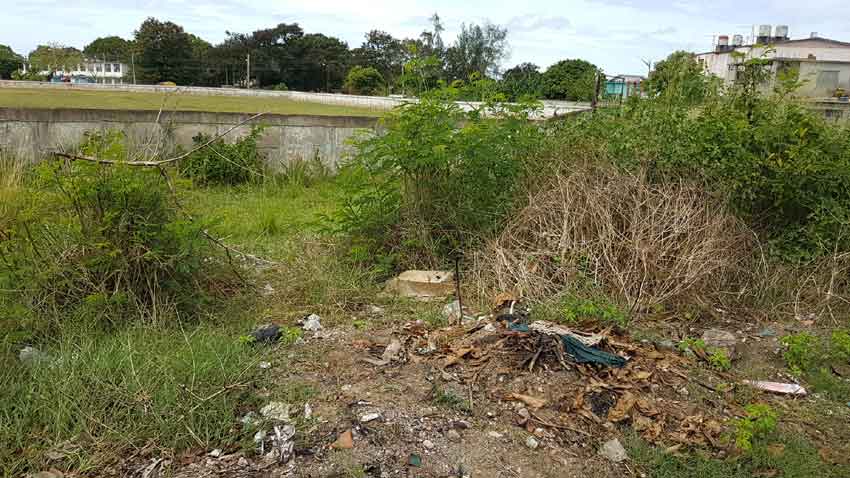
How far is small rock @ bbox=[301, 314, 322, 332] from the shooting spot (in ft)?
14.2

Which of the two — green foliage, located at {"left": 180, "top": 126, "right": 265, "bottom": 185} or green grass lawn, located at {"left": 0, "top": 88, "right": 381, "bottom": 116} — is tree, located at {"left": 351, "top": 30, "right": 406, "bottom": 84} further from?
green foliage, located at {"left": 180, "top": 126, "right": 265, "bottom": 185}

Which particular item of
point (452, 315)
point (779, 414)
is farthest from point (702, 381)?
point (452, 315)

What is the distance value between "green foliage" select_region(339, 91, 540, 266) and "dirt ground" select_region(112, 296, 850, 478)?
1.46m

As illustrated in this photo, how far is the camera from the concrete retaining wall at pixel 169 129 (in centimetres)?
828

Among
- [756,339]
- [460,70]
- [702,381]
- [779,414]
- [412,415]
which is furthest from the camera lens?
[460,70]

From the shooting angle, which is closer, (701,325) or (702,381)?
(702,381)

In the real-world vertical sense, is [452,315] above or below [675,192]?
below

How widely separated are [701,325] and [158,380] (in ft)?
11.9

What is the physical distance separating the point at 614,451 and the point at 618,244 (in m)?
2.29

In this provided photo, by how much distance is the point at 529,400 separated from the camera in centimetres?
331

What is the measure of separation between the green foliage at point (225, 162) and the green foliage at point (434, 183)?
11.9ft

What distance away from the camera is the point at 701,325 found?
4660 millimetres

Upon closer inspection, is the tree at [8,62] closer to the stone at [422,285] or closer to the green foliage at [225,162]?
the green foliage at [225,162]

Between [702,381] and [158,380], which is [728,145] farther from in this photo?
[158,380]
